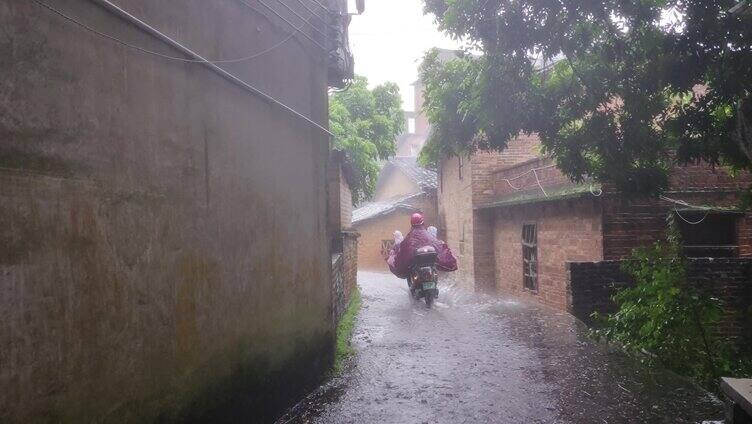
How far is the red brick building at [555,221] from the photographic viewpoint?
8852 mm

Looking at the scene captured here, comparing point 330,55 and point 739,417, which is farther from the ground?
point 330,55

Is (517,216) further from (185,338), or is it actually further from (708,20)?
(185,338)

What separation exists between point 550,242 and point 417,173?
17302 mm

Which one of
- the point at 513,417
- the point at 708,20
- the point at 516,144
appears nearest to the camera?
the point at 513,417

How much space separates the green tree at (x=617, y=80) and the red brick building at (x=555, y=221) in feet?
3.06

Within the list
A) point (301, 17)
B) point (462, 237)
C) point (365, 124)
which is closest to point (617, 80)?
point (301, 17)

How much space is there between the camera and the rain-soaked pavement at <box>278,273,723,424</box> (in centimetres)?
451

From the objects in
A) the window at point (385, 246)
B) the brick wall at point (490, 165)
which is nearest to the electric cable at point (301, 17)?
the brick wall at point (490, 165)

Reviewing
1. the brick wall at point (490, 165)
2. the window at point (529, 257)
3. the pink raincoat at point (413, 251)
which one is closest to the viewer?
the pink raincoat at point (413, 251)

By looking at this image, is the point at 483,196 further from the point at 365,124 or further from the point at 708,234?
the point at 365,124

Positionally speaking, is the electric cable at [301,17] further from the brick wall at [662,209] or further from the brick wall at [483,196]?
the brick wall at [483,196]

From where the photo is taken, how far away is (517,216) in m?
13.0

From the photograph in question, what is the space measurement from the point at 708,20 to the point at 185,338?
5751 mm

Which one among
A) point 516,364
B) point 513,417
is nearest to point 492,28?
Result: point 516,364
